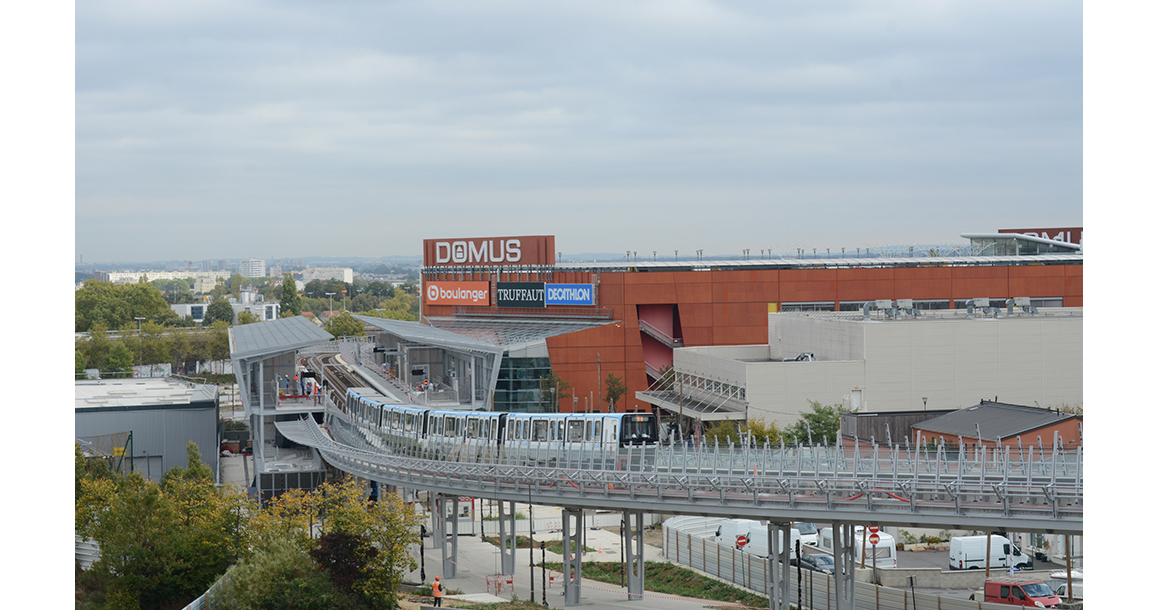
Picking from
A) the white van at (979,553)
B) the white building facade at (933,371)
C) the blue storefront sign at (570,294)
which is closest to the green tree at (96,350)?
the blue storefront sign at (570,294)

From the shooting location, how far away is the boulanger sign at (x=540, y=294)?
97.1 meters

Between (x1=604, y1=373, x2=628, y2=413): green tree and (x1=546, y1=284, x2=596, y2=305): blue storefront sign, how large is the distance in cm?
991

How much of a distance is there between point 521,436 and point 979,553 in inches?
880

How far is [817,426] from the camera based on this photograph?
61969mm

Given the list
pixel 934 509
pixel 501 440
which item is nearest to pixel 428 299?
pixel 501 440

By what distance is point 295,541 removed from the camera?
38656mm

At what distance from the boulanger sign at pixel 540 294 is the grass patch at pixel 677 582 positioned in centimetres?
4694

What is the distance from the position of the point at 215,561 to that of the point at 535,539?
2081 centimetres

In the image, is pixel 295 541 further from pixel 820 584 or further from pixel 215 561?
pixel 820 584

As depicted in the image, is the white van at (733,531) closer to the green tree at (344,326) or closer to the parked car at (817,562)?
the parked car at (817,562)

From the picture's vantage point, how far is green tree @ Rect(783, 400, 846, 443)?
60.7 meters

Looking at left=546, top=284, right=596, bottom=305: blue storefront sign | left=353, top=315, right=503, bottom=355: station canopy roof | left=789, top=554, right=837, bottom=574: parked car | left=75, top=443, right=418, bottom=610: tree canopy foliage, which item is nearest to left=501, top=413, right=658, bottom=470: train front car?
left=75, top=443, right=418, bottom=610: tree canopy foliage

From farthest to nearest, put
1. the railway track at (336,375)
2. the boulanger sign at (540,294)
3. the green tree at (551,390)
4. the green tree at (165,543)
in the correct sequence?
1. the boulanger sign at (540,294)
2. the green tree at (551,390)
3. the railway track at (336,375)
4. the green tree at (165,543)
